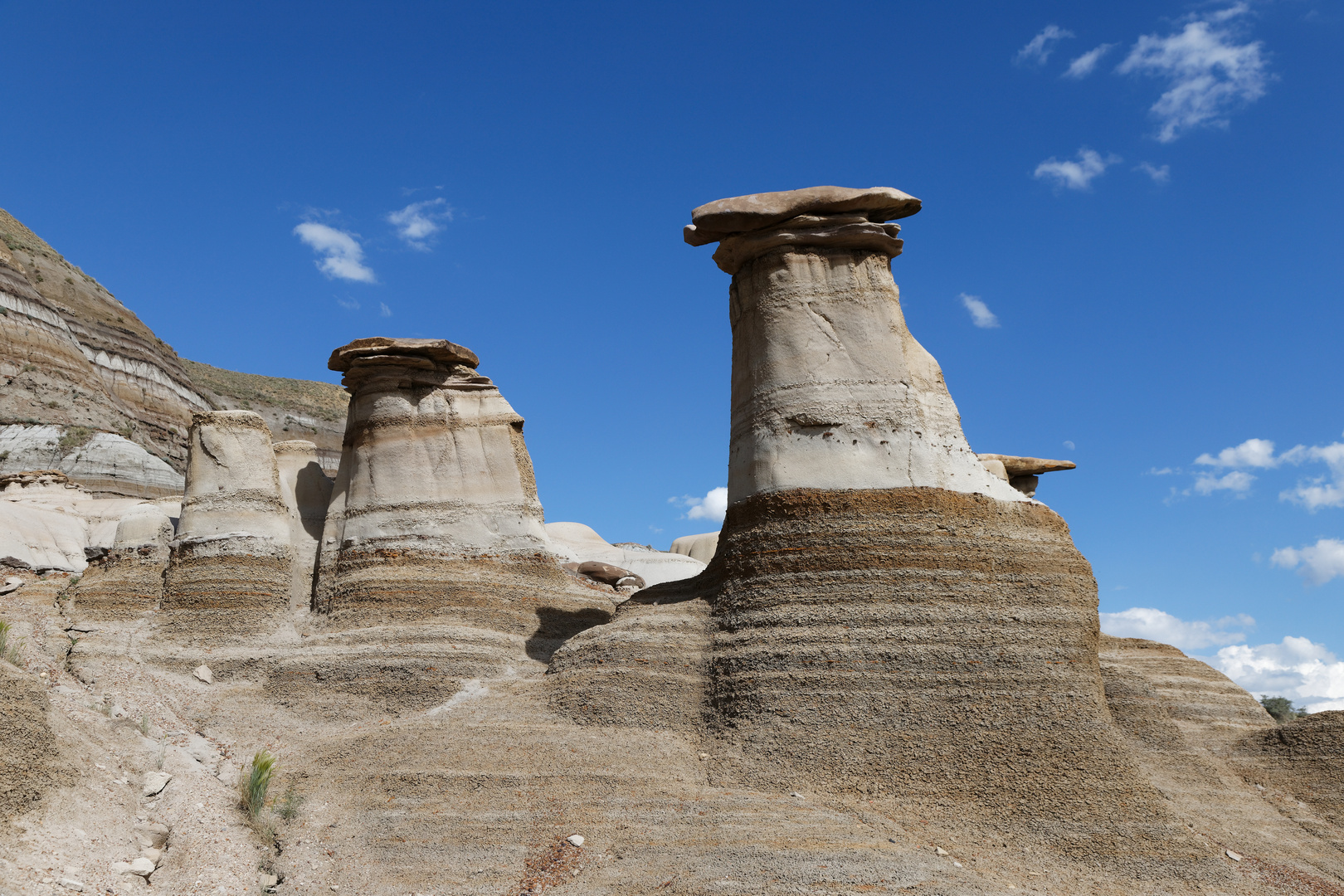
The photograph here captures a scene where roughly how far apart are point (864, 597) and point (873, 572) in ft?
1.07

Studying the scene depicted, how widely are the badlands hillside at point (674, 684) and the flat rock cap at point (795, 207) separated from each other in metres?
0.06

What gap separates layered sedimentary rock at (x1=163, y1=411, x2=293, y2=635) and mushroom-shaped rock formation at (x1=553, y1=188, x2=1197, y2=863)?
674cm

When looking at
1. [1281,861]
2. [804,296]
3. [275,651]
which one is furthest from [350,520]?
[1281,861]

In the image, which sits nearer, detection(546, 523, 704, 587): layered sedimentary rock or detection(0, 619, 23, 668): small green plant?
detection(0, 619, 23, 668): small green plant

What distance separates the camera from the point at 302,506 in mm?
20516

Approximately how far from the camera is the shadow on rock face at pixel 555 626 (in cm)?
1733

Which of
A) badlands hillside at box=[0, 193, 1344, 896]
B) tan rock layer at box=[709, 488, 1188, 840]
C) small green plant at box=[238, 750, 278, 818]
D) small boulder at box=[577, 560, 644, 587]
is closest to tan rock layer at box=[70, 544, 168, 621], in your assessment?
badlands hillside at box=[0, 193, 1344, 896]

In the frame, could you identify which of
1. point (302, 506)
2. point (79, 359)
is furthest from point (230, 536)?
point (79, 359)

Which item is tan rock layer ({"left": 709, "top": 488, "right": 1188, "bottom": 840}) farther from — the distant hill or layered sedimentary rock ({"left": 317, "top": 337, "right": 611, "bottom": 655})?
the distant hill

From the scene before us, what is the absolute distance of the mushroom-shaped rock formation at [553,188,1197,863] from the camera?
449 inches

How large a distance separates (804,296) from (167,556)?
13.0 meters

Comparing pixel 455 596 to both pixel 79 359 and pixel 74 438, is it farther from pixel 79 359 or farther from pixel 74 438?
pixel 79 359

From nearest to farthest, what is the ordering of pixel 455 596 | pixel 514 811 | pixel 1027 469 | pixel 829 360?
pixel 514 811 < pixel 829 360 < pixel 455 596 < pixel 1027 469

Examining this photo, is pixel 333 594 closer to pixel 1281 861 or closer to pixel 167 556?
pixel 167 556
